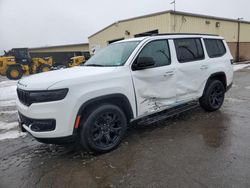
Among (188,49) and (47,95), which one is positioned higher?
(188,49)

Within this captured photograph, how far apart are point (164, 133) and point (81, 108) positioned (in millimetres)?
2004

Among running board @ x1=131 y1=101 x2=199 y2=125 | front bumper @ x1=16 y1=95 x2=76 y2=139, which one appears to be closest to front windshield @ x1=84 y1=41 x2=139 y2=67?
running board @ x1=131 y1=101 x2=199 y2=125

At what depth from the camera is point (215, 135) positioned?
433cm

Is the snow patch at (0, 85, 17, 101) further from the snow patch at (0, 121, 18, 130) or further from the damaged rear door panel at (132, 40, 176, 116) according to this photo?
the damaged rear door panel at (132, 40, 176, 116)

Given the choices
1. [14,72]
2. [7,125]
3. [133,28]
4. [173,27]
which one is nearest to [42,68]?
[14,72]

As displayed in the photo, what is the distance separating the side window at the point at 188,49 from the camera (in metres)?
4.77

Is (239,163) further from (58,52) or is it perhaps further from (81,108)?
(58,52)

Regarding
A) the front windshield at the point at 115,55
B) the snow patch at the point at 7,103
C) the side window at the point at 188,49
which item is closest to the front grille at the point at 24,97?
the front windshield at the point at 115,55

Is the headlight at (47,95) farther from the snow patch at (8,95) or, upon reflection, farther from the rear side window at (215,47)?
the snow patch at (8,95)

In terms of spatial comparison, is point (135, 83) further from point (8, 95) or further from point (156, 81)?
point (8, 95)

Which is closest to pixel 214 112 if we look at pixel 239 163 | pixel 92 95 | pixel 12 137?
pixel 239 163

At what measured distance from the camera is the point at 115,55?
443cm

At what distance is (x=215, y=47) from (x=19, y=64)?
17796 millimetres

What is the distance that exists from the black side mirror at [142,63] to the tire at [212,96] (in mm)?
2186
